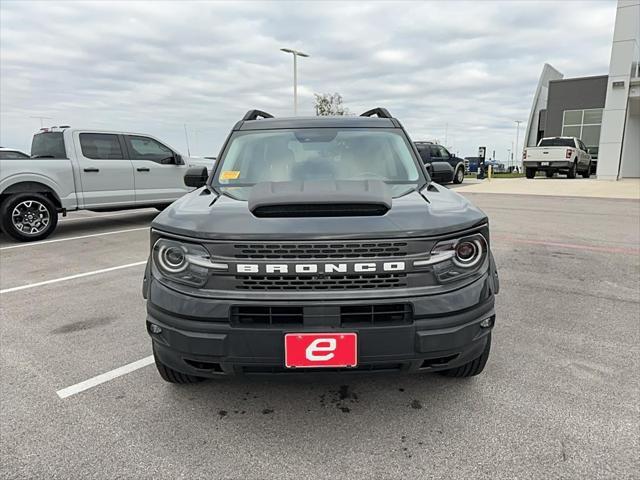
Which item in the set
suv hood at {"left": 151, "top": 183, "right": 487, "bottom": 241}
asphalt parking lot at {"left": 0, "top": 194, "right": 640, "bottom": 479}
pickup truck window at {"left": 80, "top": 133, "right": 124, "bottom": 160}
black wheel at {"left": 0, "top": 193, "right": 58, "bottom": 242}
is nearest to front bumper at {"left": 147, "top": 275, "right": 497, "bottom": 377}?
asphalt parking lot at {"left": 0, "top": 194, "right": 640, "bottom": 479}

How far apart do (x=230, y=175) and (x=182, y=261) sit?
121cm

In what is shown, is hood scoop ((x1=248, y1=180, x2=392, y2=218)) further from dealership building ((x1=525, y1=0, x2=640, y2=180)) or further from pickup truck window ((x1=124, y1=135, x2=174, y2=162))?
dealership building ((x1=525, y1=0, x2=640, y2=180))

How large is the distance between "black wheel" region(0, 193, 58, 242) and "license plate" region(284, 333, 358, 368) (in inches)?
281

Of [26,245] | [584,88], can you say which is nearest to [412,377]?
[26,245]

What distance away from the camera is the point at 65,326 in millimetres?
3752

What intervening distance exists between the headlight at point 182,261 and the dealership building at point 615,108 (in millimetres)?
22426

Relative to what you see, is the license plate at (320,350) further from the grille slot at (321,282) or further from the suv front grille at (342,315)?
the grille slot at (321,282)

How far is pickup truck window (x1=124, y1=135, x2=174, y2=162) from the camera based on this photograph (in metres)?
8.77

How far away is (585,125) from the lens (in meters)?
29.8

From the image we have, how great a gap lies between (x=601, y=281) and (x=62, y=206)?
8.23 m

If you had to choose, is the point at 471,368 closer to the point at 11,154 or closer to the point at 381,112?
the point at 381,112

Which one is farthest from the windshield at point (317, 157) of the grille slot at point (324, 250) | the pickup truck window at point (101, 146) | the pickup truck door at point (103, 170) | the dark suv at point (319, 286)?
the pickup truck window at point (101, 146)

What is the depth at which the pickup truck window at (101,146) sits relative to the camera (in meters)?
8.07

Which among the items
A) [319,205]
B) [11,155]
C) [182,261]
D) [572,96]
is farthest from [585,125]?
[182,261]
